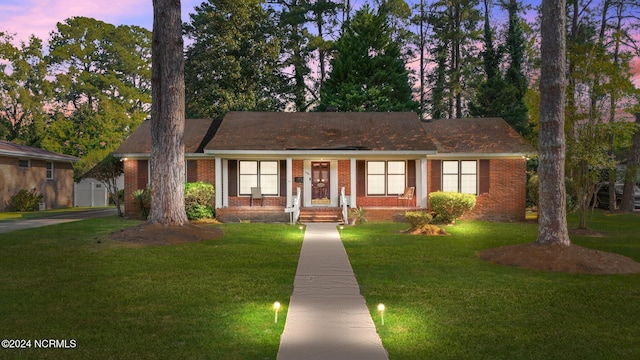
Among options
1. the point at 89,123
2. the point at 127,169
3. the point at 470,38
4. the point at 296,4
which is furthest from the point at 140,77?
the point at 470,38

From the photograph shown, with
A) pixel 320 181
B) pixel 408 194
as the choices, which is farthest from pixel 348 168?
pixel 408 194

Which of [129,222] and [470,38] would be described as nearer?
[129,222]

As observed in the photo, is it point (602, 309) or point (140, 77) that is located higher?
point (140, 77)

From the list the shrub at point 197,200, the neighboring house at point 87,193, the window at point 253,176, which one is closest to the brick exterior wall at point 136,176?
the window at point 253,176

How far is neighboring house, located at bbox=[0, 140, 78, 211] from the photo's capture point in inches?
1041

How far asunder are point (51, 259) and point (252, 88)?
2413 cm

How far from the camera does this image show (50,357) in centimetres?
487

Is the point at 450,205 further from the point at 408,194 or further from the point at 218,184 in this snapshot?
the point at 218,184

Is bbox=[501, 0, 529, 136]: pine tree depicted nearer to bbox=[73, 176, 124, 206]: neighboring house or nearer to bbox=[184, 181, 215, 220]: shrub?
bbox=[184, 181, 215, 220]: shrub

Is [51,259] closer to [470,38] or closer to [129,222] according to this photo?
[129,222]

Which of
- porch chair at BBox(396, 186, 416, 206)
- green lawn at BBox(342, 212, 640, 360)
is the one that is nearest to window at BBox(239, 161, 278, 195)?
porch chair at BBox(396, 186, 416, 206)

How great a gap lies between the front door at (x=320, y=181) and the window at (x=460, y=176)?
5660 millimetres

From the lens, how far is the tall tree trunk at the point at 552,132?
10641 mm

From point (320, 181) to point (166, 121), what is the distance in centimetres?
942
